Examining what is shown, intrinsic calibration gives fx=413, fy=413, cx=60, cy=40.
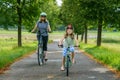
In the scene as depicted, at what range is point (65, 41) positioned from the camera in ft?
47.2

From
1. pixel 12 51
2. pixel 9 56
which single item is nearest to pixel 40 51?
pixel 9 56

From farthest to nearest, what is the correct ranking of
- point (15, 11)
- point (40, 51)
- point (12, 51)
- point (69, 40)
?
1. point (15, 11)
2. point (12, 51)
3. point (40, 51)
4. point (69, 40)

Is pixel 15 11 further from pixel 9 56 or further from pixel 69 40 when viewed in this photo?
pixel 69 40

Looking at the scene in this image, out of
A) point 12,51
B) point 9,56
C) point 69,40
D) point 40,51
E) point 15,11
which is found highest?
point 15,11

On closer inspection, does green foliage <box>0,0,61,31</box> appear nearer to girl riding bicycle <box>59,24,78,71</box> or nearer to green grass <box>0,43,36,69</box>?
green grass <box>0,43,36,69</box>

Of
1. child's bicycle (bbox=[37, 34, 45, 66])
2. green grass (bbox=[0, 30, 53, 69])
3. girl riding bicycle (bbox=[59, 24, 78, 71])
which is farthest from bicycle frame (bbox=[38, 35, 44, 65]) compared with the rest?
girl riding bicycle (bbox=[59, 24, 78, 71])

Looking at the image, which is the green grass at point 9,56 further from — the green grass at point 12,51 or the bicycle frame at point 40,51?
the bicycle frame at point 40,51

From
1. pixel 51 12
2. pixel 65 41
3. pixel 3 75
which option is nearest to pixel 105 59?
pixel 65 41

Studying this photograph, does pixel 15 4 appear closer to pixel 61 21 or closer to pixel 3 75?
pixel 3 75

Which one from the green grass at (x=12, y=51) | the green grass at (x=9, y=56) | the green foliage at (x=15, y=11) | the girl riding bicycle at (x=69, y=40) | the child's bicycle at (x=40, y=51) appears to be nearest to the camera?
the girl riding bicycle at (x=69, y=40)

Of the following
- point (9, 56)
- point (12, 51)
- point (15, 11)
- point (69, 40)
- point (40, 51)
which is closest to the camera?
point (69, 40)

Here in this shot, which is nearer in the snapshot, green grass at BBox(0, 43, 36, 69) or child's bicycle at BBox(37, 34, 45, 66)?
child's bicycle at BBox(37, 34, 45, 66)

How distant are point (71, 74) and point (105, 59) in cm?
560

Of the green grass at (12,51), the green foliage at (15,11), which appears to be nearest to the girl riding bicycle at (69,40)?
the green grass at (12,51)
